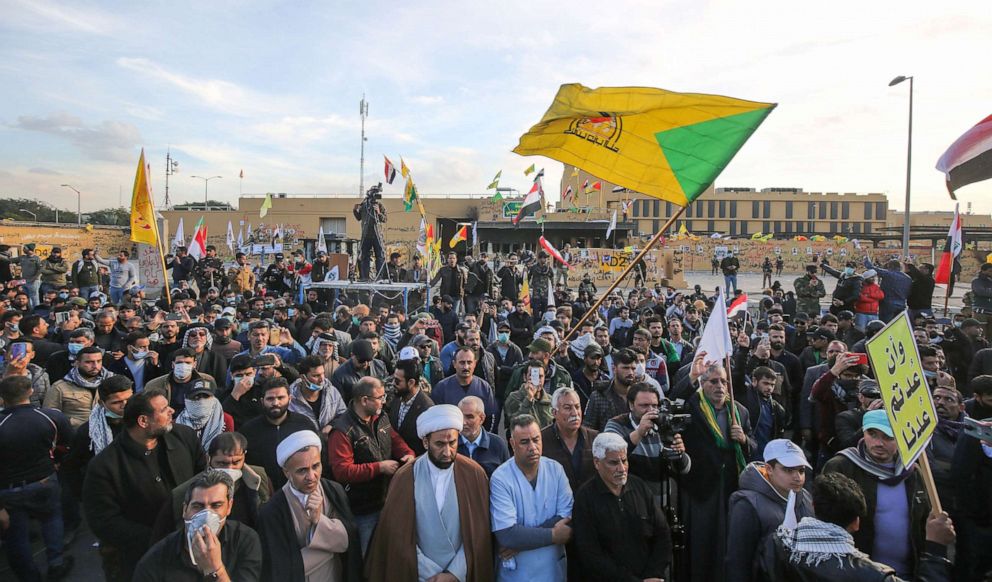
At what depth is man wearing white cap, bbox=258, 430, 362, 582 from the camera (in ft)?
10.5

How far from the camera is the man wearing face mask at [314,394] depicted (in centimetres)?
494

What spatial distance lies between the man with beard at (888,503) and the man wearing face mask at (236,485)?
337 cm

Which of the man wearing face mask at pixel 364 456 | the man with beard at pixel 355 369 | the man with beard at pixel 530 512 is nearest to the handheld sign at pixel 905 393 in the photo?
the man with beard at pixel 530 512

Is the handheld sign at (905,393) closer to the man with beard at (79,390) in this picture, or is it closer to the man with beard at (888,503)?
the man with beard at (888,503)

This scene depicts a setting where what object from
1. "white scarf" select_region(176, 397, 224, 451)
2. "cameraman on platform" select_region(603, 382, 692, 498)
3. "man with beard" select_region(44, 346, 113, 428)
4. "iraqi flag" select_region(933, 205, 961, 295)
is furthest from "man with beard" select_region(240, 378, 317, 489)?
"iraqi flag" select_region(933, 205, 961, 295)

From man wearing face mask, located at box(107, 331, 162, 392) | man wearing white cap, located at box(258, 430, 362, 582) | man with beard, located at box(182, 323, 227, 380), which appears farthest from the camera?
man with beard, located at box(182, 323, 227, 380)

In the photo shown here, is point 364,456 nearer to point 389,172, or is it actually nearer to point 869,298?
point 869,298

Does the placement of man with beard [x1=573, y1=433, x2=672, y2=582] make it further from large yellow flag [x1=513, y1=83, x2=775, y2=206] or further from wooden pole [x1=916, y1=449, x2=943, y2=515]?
large yellow flag [x1=513, y1=83, x2=775, y2=206]

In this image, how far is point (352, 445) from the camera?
13.5 ft

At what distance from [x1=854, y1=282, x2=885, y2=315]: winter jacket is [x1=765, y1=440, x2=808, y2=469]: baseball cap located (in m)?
8.23

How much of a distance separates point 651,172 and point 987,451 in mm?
3533

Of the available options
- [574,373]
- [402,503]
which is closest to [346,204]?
[574,373]

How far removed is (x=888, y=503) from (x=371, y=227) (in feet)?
41.2

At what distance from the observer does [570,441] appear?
4.32 m
